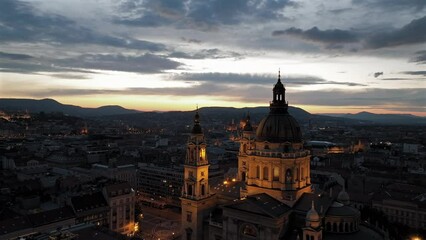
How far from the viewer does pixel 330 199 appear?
5141cm

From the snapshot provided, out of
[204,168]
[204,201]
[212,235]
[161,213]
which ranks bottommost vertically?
[161,213]

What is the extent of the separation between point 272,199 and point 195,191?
12.3 meters

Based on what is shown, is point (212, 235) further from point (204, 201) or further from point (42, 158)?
point (42, 158)

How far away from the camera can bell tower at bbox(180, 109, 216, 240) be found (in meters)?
58.2

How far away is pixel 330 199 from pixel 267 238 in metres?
10.5

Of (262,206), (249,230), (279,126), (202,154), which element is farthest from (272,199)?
(202,154)

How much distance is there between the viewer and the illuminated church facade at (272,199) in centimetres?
4856

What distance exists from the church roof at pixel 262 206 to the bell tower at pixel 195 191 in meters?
8.11

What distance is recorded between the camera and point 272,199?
174 ft

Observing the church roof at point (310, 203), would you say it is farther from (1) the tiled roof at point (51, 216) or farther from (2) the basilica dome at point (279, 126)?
(1) the tiled roof at point (51, 216)

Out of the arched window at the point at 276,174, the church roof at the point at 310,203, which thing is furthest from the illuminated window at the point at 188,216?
the church roof at the point at 310,203

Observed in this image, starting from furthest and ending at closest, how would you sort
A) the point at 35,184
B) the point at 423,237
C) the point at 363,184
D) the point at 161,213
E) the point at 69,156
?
the point at 69,156
the point at 363,184
the point at 35,184
the point at 161,213
the point at 423,237

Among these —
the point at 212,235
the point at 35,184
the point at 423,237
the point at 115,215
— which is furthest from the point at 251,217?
the point at 35,184

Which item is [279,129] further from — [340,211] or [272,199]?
[340,211]
